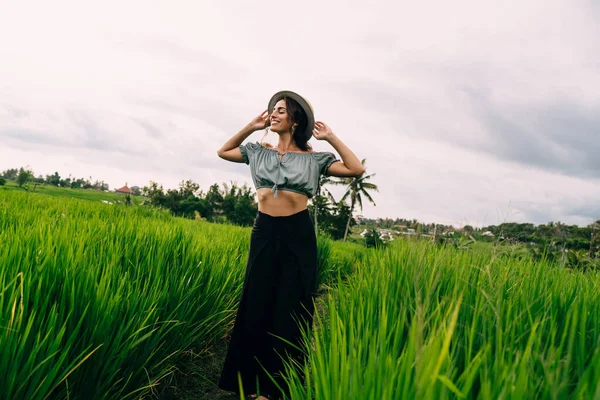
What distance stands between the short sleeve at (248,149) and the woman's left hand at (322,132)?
50cm

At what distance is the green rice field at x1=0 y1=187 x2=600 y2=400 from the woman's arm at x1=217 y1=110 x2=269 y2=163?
2.98 feet

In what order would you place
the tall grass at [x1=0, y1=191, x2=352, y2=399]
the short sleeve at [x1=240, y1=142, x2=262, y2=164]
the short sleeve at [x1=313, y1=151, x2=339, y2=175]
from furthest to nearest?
the short sleeve at [x1=240, y1=142, x2=262, y2=164] < the short sleeve at [x1=313, y1=151, x2=339, y2=175] < the tall grass at [x1=0, y1=191, x2=352, y2=399]

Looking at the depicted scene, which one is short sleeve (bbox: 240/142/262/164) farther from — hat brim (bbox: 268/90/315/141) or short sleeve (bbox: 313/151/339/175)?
short sleeve (bbox: 313/151/339/175)

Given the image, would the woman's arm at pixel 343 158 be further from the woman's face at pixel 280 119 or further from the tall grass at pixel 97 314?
the tall grass at pixel 97 314

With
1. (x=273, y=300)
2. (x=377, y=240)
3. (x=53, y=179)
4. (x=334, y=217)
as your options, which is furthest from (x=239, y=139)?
(x=53, y=179)

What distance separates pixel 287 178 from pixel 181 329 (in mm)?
1303

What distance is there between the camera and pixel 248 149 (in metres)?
2.93

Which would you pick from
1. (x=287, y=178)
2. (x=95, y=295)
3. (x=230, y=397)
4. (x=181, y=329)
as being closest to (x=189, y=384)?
(x=230, y=397)

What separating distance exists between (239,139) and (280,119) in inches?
19.2

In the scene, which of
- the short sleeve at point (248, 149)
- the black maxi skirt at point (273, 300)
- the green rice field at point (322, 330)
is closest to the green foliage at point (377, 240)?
the green rice field at point (322, 330)

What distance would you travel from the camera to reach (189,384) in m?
2.51

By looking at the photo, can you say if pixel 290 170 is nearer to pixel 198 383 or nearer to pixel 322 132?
pixel 322 132

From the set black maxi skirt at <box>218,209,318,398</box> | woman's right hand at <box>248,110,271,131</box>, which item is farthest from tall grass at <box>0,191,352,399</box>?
woman's right hand at <box>248,110,271,131</box>

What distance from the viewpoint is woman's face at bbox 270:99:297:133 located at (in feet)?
9.02
